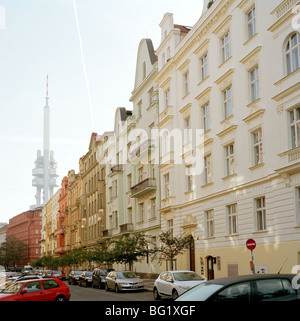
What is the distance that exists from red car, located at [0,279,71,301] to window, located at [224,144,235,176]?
1250cm

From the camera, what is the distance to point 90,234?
6925 cm

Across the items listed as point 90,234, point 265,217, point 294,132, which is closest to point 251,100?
point 294,132

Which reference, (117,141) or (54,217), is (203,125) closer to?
(117,141)

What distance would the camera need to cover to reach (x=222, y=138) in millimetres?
29266

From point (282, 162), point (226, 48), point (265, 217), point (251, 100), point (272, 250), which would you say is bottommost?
point (272, 250)

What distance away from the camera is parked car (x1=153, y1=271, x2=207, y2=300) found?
71.9ft

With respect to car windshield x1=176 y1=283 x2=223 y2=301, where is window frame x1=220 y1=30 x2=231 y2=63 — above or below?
above

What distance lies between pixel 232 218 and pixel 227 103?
22.7ft

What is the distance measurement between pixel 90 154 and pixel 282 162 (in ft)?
172

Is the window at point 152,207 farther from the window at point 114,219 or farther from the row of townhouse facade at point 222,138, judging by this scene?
the window at point 114,219

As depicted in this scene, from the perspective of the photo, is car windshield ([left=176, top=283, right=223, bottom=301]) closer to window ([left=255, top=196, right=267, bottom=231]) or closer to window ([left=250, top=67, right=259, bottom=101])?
window ([left=255, top=196, right=267, bottom=231])

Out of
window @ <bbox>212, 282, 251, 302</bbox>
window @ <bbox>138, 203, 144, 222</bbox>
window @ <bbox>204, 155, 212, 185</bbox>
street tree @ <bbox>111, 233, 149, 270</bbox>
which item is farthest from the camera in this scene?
window @ <bbox>138, 203, 144, 222</bbox>

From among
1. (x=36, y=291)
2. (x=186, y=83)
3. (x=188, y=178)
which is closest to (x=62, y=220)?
(x=188, y=178)

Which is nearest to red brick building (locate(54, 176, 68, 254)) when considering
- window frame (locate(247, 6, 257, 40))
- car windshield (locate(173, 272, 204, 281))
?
window frame (locate(247, 6, 257, 40))
